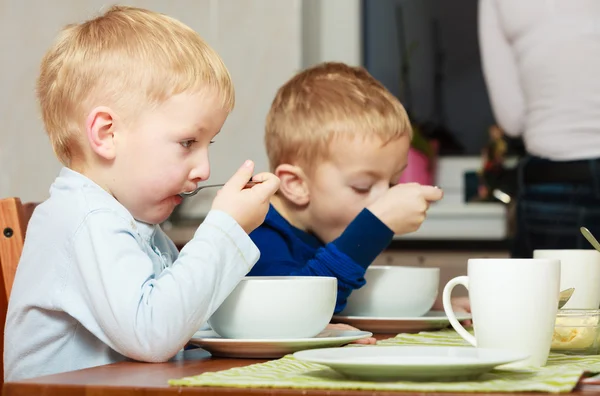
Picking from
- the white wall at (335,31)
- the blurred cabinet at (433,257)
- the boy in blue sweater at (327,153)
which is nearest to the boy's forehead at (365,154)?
the boy in blue sweater at (327,153)

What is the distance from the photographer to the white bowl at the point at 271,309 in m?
0.89

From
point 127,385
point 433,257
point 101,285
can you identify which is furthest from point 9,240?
point 433,257

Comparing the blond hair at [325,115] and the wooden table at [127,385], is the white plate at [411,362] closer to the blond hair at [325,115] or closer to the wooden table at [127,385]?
the wooden table at [127,385]

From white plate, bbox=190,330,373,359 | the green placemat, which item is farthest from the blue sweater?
the green placemat

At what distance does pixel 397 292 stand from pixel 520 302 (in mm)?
421

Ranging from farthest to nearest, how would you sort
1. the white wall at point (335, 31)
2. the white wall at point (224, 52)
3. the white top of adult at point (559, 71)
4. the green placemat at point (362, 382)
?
1. the white wall at point (335, 31)
2. the white wall at point (224, 52)
3. the white top of adult at point (559, 71)
4. the green placemat at point (362, 382)

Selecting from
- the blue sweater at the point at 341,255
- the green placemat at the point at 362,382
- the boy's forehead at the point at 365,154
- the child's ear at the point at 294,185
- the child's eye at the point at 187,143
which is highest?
the boy's forehead at the point at 365,154

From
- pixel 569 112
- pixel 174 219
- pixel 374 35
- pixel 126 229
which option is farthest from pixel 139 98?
pixel 374 35

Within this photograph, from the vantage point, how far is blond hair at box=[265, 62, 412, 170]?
1532 mm

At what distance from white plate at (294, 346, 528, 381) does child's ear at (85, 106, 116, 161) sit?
16.8 inches

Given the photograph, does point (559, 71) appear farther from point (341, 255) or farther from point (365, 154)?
point (341, 255)

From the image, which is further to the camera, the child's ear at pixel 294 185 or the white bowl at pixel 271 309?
the child's ear at pixel 294 185

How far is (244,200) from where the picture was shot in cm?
96

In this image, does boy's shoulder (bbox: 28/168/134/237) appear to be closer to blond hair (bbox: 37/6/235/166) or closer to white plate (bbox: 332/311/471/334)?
blond hair (bbox: 37/6/235/166)
